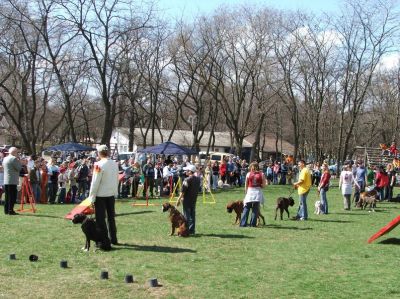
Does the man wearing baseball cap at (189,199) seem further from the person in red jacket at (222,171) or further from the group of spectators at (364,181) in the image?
the person in red jacket at (222,171)

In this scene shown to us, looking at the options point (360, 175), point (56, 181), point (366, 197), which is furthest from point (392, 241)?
point (56, 181)

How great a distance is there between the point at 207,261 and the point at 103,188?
233cm

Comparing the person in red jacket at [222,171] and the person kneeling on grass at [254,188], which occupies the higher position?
the person in red jacket at [222,171]

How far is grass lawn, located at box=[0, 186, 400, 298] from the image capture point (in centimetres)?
725

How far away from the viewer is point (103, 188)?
32.6 feet

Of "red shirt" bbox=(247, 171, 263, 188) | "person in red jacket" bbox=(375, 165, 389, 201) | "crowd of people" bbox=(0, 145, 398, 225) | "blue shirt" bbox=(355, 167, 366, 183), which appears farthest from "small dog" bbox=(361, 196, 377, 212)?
"red shirt" bbox=(247, 171, 263, 188)

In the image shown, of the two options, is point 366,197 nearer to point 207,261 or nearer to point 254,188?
point 254,188

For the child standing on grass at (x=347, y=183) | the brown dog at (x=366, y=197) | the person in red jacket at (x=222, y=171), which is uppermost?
the person in red jacket at (x=222, y=171)

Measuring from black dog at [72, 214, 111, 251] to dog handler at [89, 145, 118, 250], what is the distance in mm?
67

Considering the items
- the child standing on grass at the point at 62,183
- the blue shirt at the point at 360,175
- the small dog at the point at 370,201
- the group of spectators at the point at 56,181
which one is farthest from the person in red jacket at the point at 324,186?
the child standing on grass at the point at 62,183

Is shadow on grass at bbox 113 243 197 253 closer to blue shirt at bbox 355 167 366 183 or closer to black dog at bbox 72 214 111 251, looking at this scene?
black dog at bbox 72 214 111 251

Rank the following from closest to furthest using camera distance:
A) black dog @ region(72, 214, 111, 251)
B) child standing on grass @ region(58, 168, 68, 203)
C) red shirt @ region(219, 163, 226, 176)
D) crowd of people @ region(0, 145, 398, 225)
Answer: black dog @ region(72, 214, 111, 251) → crowd of people @ region(0, 145, 398, 225) → child standing on grass @ region(58, 168, 68, 203) → red shirt @ region(219, 163, 226, 176)

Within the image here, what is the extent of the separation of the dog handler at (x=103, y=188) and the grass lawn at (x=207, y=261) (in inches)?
27.6

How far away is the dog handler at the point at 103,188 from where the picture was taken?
32.3 feet
